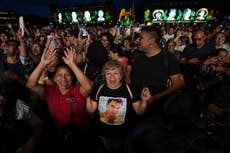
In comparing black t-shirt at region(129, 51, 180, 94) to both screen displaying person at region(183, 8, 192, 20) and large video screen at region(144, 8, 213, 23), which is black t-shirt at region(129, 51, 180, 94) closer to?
large video screen at region(144, 8, 213, 23)

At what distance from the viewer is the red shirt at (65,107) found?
2861mm

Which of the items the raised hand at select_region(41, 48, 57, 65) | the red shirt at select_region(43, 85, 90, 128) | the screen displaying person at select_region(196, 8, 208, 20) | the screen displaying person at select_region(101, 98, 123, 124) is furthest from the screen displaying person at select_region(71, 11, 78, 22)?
the screen displaying person at select_region(101, 98, 123, 124)

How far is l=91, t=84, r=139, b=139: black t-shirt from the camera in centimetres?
266

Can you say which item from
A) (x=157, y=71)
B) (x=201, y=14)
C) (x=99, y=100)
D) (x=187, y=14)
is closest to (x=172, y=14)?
(x=187, y=14)

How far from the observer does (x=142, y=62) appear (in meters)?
3.33

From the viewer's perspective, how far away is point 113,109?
8.66 ft

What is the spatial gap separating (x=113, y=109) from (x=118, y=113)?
0.27ft

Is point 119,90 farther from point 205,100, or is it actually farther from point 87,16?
point 87,16

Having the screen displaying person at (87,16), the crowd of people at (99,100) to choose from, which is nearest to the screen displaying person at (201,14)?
the screen displaying person at (87,16)

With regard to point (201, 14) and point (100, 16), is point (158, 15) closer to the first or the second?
point (201, 14)

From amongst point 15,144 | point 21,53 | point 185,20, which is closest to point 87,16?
point 185,20

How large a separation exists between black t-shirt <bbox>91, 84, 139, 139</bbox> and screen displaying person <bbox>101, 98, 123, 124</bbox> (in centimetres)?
1

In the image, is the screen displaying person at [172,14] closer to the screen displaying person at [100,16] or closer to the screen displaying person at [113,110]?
the screen displaying person at [100,16]

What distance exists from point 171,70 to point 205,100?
5.86 ft
